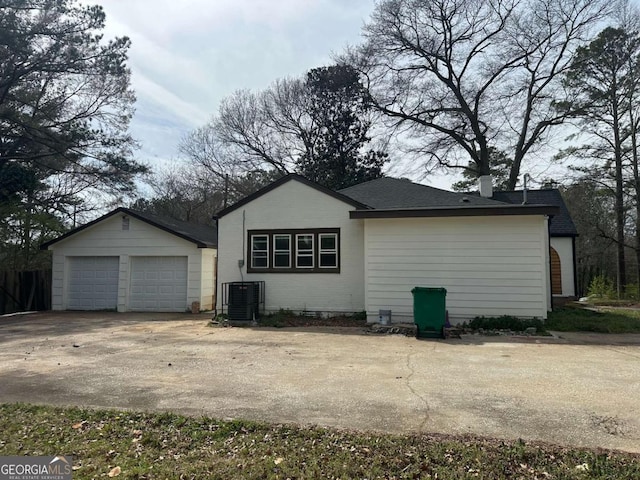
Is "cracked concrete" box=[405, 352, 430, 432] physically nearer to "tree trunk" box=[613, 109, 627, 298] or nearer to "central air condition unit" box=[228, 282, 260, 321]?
"central air condition unit" box=[228, 282, 260, 321]

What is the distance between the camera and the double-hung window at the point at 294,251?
12.2 m

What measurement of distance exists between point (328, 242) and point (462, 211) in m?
3.89

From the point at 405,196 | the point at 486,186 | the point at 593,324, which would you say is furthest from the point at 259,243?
the point at 593,324

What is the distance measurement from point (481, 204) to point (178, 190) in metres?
24.4

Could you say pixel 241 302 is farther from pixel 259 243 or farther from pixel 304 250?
pixel 304 250

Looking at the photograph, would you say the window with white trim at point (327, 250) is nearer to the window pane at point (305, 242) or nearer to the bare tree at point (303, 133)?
the window pane at point (305, 242)

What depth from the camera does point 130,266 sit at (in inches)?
597

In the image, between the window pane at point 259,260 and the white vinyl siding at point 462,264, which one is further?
the window pane at point 259,260

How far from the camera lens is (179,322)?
12195mm

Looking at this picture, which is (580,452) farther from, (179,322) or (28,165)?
(28,165)

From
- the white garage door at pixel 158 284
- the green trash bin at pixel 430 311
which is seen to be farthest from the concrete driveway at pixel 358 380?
the white garage door at pixel 158 284

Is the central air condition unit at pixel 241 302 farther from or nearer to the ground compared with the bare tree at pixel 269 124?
nearer to the ground

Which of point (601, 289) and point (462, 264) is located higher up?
point (462, 264)

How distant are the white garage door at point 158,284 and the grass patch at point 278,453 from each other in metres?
11.0
